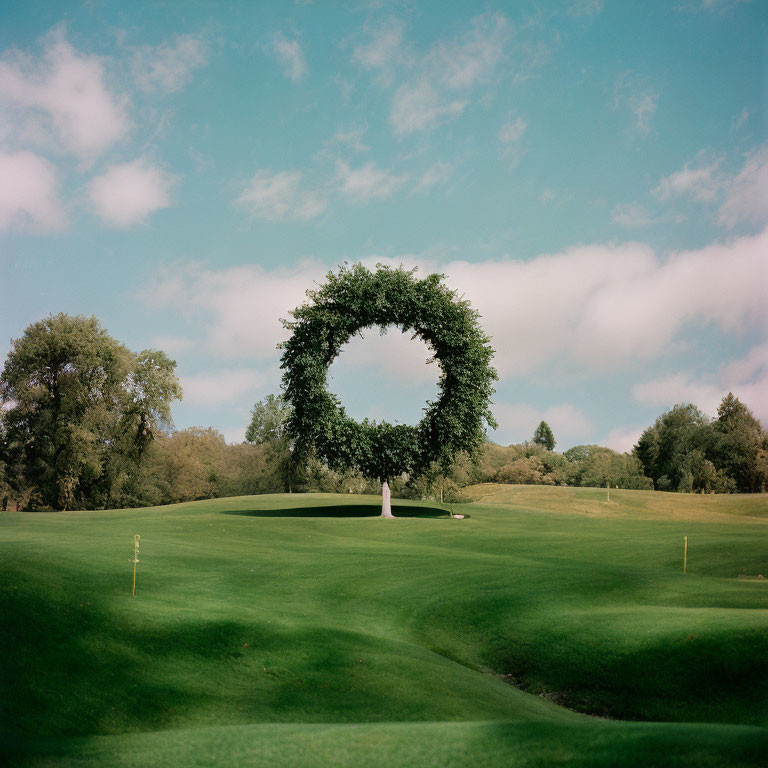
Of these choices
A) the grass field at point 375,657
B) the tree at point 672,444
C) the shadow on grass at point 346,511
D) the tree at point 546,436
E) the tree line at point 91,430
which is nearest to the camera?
the grass field at point 375,657

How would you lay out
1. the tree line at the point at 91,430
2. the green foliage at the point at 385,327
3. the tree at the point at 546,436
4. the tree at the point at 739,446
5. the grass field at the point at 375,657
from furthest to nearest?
the tree at the point at 546,436, the tree at the point at 739,446, the tree line at the point at 91,430, the green foliage at the point at 385,327, the grass field at the point at 375,657

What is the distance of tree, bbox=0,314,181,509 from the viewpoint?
51719mm

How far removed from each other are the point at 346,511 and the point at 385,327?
39.2ft

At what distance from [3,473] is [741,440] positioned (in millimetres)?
70241

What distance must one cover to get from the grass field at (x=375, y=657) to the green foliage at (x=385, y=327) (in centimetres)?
1433

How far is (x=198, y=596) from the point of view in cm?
1611

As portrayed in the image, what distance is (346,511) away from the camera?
43000 millimetres

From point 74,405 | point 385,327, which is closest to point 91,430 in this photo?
point 74,405

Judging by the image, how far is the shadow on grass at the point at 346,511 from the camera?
41.7m

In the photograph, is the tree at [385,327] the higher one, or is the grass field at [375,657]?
the tree at [385,327]

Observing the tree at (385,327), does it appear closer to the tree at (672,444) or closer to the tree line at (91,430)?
the tree line at (91,430)

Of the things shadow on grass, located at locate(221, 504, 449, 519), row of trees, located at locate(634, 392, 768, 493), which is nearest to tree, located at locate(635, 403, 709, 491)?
row of trees, located at locate(634, 392, 768, 493)

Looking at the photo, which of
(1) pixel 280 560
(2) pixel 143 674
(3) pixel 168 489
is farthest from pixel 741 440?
(2) pixel 143 674

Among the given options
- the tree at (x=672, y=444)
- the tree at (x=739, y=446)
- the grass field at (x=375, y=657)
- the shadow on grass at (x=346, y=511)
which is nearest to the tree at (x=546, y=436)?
the tree at (x=672, y=444)
